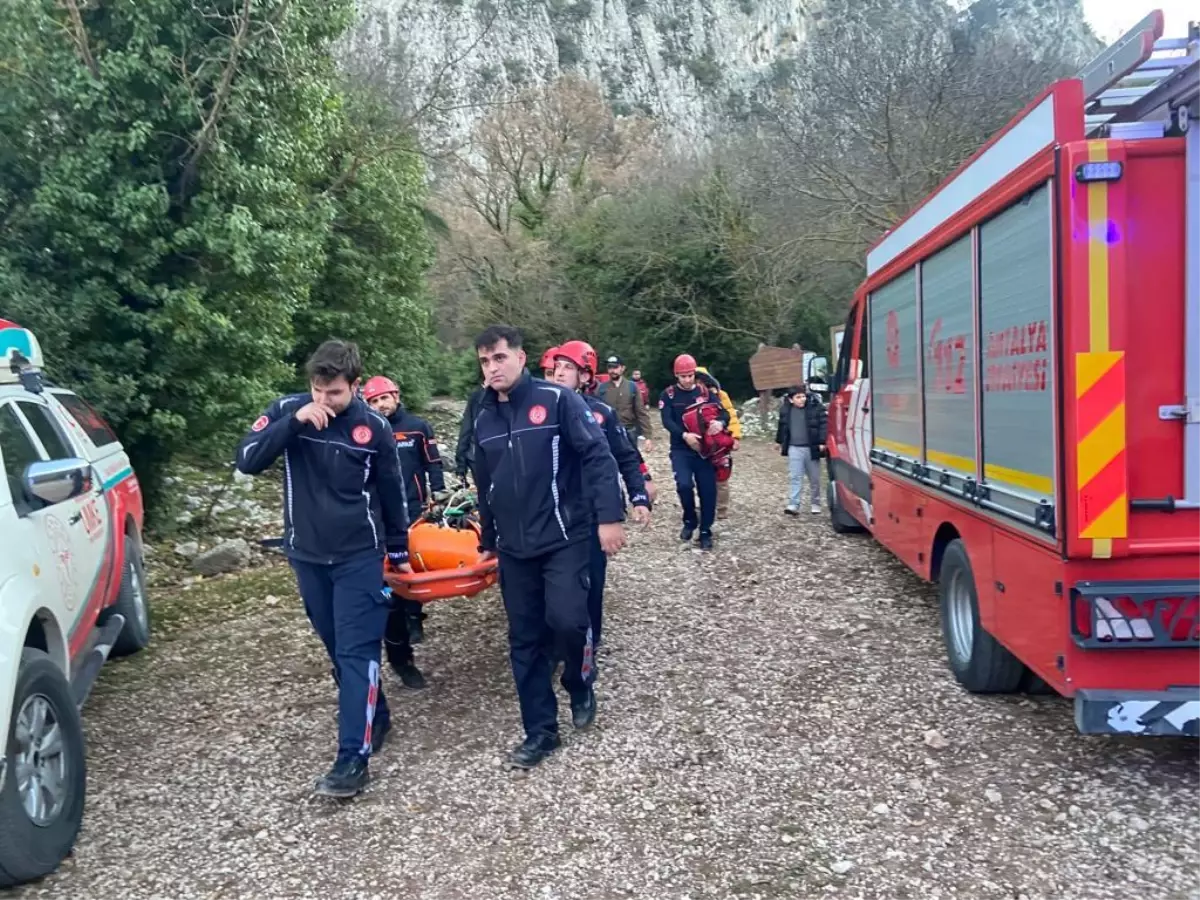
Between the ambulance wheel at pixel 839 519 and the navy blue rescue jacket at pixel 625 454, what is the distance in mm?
4261

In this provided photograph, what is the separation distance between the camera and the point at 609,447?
14.7 feet

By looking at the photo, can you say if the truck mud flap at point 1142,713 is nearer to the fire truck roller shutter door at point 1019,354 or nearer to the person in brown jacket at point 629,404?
the fire truck roller shutter door at point 1019,354

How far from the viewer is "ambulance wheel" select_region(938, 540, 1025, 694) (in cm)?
473

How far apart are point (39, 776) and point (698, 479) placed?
251 inches

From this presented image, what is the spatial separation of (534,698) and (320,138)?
813 centimetres

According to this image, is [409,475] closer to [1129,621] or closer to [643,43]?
[1129,621]

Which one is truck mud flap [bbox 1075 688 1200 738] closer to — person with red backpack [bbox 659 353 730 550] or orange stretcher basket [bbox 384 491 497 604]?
orange stretcher basket [bbox 384 491 497 604]

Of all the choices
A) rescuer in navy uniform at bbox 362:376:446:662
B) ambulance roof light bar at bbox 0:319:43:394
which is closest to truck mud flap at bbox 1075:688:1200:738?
rescuer in navy uniform at bbox 362:376:446:662

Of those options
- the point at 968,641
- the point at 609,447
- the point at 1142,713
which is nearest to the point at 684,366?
the point at 968,641

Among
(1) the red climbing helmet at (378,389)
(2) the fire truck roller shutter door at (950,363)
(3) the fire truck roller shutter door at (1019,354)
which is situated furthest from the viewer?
(1) the red climbing helmet at (378,389)

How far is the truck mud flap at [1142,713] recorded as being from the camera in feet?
11.3

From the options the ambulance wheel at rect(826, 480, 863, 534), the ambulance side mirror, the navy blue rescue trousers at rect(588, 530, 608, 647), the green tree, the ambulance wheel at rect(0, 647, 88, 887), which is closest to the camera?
the ambulance wheel at rect(0, 647, 88, 887)

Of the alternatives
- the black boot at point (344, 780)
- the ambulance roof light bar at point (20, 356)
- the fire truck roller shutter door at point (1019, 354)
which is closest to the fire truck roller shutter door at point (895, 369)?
the fire truck roller shutter door at point (1019, 354)

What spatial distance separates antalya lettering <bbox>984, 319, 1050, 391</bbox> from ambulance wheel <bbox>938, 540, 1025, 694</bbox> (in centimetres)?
105
